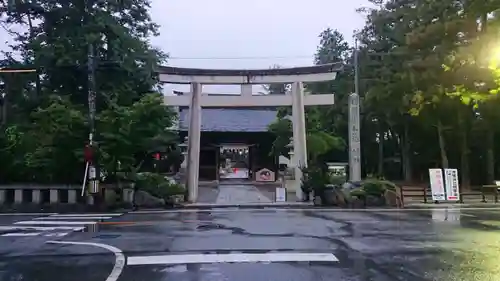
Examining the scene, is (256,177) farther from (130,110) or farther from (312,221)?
(312,221)

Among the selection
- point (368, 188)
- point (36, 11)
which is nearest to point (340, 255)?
point (368, 188)

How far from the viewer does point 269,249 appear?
31.5 feet

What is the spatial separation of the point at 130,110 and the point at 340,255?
14.2 m

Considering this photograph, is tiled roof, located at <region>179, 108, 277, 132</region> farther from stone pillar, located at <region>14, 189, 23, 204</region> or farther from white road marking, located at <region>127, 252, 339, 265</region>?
white road marking, located at <region>127, 252, 339, 265</region>

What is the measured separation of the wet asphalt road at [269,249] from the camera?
7.46 metres

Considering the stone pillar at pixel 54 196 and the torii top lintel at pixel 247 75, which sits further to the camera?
the torii top lintel at pixel 247 75

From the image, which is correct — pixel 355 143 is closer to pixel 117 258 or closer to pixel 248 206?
pixel 248 206

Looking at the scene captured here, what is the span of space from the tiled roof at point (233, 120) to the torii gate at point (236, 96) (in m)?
15.5

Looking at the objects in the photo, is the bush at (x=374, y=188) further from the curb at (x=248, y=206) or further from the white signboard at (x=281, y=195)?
the white signboard at (x=281, y=195)

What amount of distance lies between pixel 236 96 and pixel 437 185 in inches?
397

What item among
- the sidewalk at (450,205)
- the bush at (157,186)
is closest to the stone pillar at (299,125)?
the sidewalk at (450,205)

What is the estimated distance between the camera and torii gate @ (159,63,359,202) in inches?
902

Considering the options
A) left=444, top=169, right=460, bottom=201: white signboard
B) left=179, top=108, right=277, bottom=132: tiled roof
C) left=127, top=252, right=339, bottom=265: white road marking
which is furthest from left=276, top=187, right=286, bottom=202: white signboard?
left=179, top=108, right=277, bottom=132: tiled roof

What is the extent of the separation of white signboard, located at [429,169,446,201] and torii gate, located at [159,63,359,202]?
5790 millimetres
